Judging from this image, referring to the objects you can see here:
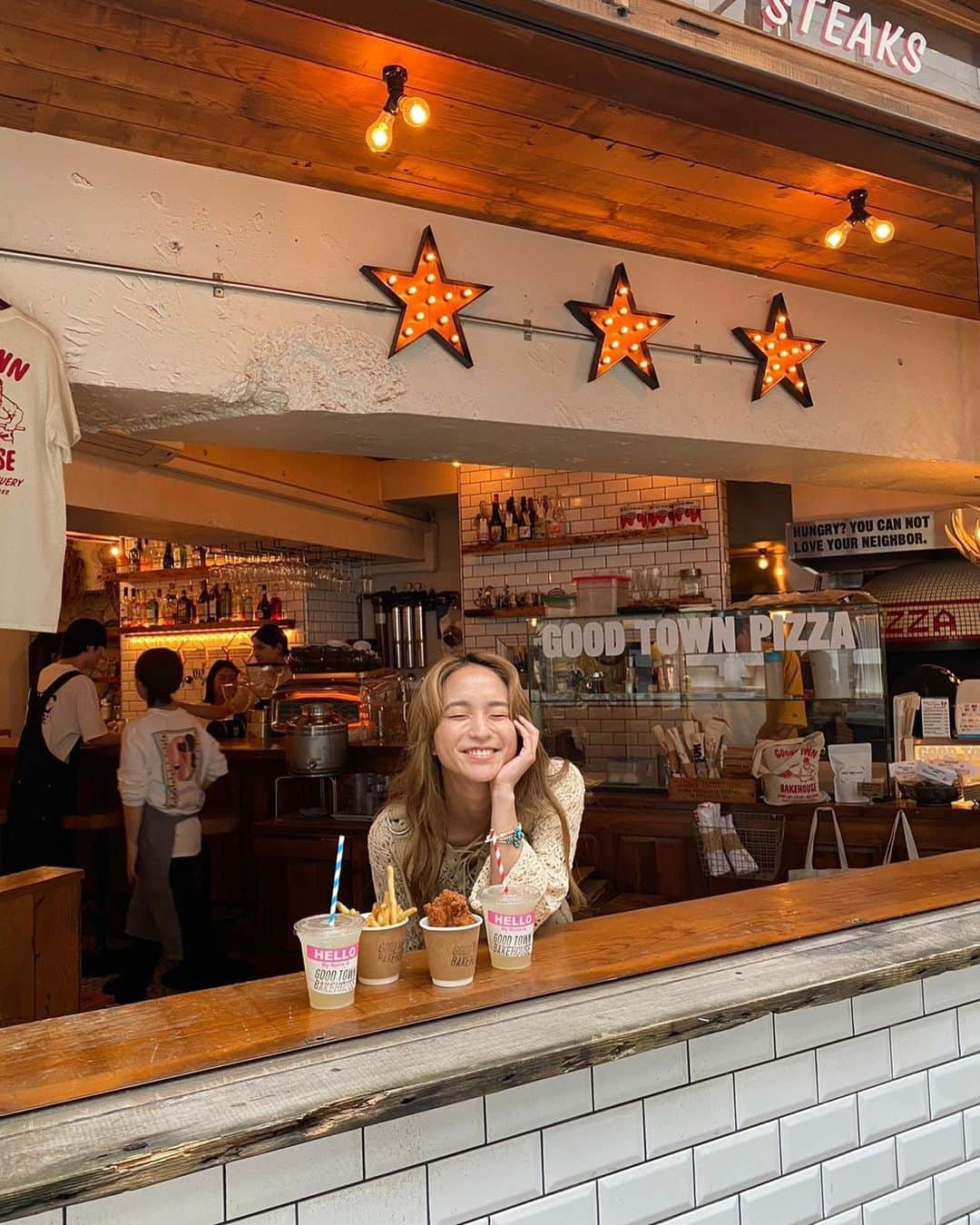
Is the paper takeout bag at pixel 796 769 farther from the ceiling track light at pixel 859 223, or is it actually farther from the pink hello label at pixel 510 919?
the pink hello label at pixel 510 919

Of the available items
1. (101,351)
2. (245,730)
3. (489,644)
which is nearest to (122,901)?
(245,730)

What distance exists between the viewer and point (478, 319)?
3.68m

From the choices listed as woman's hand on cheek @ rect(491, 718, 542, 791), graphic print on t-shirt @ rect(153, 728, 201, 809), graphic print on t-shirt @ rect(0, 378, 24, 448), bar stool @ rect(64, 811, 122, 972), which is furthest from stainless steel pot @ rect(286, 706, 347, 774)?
woman's hand on cheek @ rect(491, 718, 542, 791)

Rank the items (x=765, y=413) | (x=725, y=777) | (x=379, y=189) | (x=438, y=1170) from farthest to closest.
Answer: (x=725, y=777) < (x=765, y=413) < (x=379, y=189) < (x=438, y=1170)

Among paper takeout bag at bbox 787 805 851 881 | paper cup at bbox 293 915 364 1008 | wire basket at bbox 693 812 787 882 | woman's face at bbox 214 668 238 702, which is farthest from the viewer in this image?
woman's face at bbox 214 668 238 702

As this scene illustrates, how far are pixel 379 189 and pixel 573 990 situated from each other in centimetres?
277

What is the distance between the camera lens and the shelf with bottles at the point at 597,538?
792cm

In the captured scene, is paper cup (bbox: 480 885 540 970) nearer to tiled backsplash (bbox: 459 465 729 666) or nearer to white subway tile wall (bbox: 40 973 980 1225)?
white subway tile wall (bbox: 40 973 980 1225)

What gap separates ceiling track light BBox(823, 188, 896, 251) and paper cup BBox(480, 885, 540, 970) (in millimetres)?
2910

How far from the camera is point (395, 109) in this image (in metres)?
3.01

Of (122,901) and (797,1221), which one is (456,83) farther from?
(122,901)

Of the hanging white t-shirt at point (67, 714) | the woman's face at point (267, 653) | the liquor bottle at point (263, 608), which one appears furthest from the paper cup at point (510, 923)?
the liquor bottle at point (263, 608)

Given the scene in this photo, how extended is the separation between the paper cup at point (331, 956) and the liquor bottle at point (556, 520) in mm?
6693

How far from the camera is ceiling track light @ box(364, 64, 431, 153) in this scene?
2965 mm
